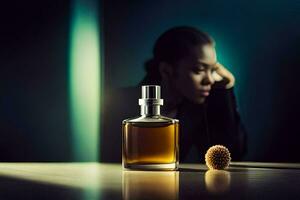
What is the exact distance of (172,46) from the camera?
125 centimetres

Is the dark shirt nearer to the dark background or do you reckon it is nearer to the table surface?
the dark background

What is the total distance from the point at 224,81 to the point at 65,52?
42 cm

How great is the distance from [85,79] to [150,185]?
0.57 meters

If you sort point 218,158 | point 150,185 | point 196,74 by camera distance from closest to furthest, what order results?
point 150,185 → point 218,158 → point 196,74

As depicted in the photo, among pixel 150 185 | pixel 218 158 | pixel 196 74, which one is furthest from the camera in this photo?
pixel 196 74

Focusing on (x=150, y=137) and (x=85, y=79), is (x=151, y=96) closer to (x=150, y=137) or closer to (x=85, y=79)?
(x=150, y=137)

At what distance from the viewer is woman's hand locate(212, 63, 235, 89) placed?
4.05ft

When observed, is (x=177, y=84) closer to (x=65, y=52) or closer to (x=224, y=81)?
(x=224, y=81)

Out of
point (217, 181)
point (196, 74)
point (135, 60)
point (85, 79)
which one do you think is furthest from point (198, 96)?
point (217, 181)

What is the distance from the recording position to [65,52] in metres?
1.27

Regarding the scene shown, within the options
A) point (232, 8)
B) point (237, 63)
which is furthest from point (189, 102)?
point (232, 8)

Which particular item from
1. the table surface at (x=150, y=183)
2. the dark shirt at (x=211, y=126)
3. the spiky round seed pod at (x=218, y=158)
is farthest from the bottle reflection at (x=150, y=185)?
the dark shirt at (x=211, y=126)

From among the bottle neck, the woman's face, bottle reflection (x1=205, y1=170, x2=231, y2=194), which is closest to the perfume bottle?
the bottle neck

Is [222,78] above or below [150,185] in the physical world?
above
